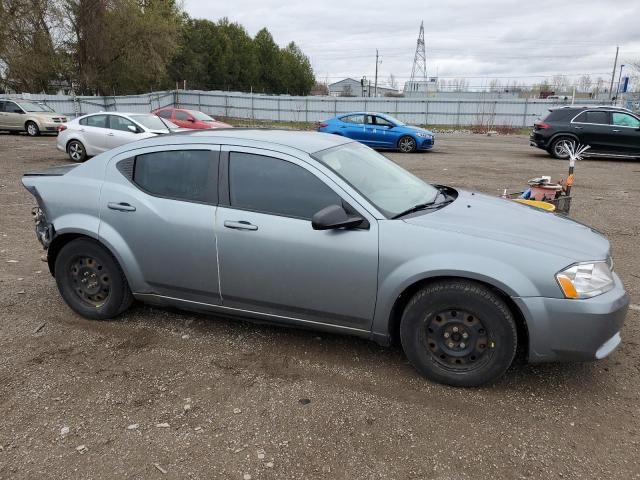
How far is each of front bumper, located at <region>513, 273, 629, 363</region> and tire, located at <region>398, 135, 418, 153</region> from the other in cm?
1532

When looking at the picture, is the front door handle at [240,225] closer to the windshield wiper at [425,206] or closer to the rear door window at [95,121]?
the windshield wiper at [425,206]

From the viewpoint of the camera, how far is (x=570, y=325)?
2928 millimetres

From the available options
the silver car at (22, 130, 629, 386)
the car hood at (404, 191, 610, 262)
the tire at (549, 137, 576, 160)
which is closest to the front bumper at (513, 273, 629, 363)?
the silver car at (22, 130, 629, 386)

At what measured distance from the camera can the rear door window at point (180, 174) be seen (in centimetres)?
371

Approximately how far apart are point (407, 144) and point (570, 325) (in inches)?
613

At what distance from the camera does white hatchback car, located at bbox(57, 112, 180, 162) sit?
13.6 m

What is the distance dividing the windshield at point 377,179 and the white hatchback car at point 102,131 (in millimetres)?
10595

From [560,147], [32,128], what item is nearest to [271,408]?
[560,147]

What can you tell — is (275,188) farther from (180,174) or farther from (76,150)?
(76,150)

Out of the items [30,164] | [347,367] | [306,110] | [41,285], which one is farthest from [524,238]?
[306,110]

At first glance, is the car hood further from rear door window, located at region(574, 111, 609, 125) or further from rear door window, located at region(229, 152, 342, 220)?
rear door window, located at region(574, 111, 609, 125)

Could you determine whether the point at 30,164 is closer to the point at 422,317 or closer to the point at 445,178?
the point at 445,178

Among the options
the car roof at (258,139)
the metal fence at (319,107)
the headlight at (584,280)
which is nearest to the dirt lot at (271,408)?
the headlight at (584,280)

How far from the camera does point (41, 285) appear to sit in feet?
16.4
